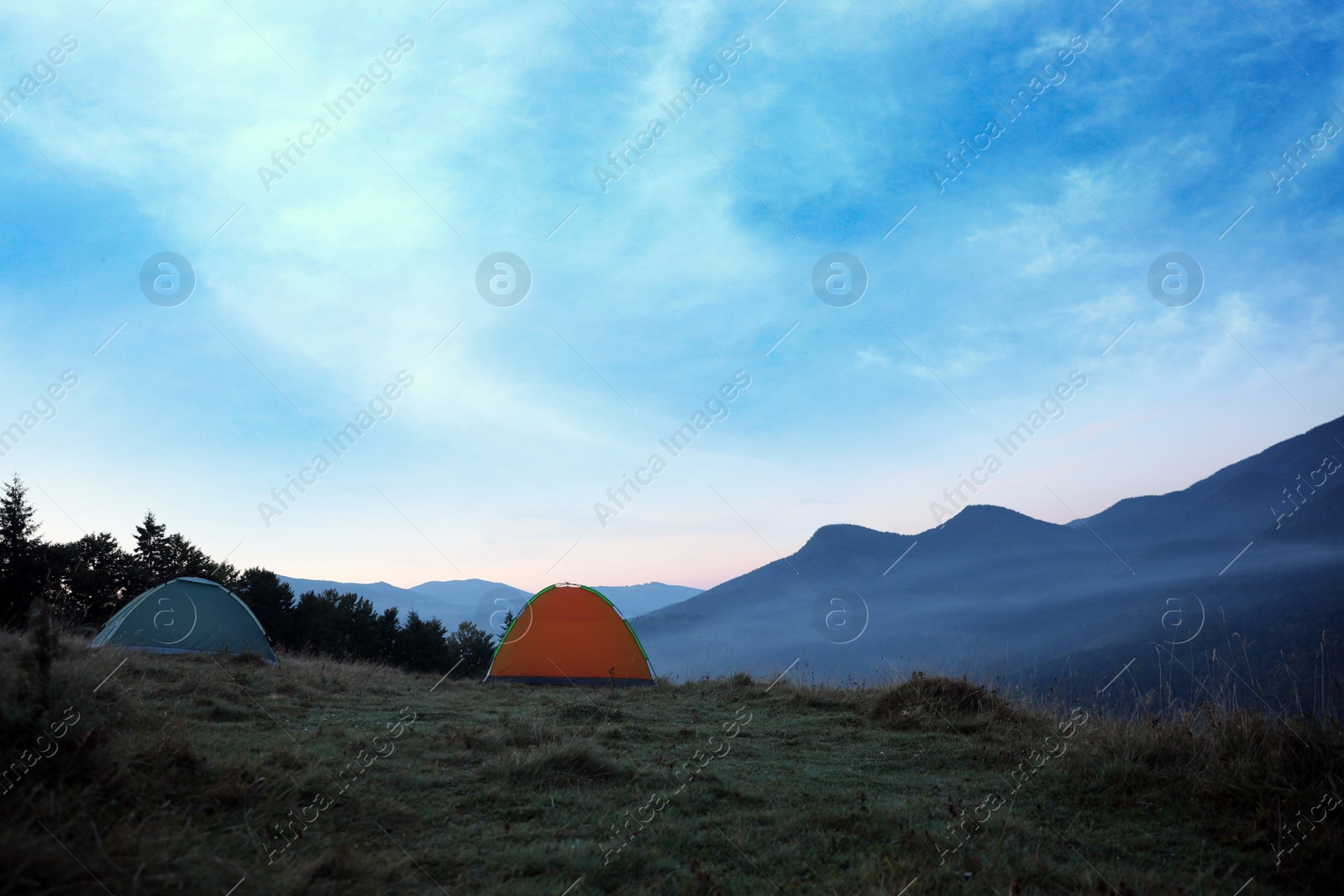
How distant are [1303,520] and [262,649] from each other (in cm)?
20858

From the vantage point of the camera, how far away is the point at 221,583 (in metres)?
19.9

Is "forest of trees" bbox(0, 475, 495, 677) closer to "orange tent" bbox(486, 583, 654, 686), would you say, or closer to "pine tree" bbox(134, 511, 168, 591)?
"pine tree" bbox(134, 511, 168, 591)

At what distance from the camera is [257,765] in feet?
14.2

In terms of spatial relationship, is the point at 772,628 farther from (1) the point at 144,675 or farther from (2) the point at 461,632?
(1) the point at 144,675

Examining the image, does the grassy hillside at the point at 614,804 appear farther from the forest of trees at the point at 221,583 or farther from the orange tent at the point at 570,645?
the forest of trees at the point at 221,583

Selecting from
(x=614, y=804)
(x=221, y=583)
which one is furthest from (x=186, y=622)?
(x=614, y=804)

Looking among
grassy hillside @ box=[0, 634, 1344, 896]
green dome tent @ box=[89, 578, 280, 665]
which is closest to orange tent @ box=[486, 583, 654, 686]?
green dome tent @ box=[89, 578, 280, 665]

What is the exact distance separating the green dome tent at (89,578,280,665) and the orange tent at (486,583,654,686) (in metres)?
4.59

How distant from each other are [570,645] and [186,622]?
25.1 feet

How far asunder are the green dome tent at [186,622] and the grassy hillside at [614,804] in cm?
664

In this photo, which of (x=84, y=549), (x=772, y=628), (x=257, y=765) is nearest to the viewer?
(x=257, y=765)

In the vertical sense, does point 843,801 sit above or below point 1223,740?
above

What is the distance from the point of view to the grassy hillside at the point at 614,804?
321 centimetres

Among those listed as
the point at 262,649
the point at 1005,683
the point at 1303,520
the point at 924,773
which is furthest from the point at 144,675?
the point at 1303,520
